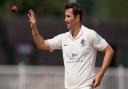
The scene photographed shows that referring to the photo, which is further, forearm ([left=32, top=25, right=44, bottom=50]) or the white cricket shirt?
forearm ([left=32, top=25, right=44, bottom=50])

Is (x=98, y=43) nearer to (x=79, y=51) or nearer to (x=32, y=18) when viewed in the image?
(x=79, y=51)

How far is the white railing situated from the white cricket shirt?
9.03 metres

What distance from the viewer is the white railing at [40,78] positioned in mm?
20391

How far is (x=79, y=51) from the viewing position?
434 inches

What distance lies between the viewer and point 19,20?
30125 millimetres

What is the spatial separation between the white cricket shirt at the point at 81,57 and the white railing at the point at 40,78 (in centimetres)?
903

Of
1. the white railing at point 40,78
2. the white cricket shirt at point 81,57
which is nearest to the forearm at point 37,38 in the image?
the white cricket shirt at point 81,57

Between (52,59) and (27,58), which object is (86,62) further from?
(27,58)

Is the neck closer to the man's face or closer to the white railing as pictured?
the man's face

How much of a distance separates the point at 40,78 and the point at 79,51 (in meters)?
9.64

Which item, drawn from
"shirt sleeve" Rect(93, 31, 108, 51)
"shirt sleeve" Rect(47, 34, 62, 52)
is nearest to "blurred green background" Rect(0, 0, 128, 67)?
"shirt sleeve" Rect(47, 34, 62, 52)

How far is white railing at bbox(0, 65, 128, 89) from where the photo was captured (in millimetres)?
20391

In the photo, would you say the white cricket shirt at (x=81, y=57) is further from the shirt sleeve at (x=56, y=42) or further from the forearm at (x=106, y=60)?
the shirt sleeve at (x=56, y=42)

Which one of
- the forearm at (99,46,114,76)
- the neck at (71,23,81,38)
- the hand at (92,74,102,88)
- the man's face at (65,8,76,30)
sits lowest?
the hand at (92,74,102,88)
